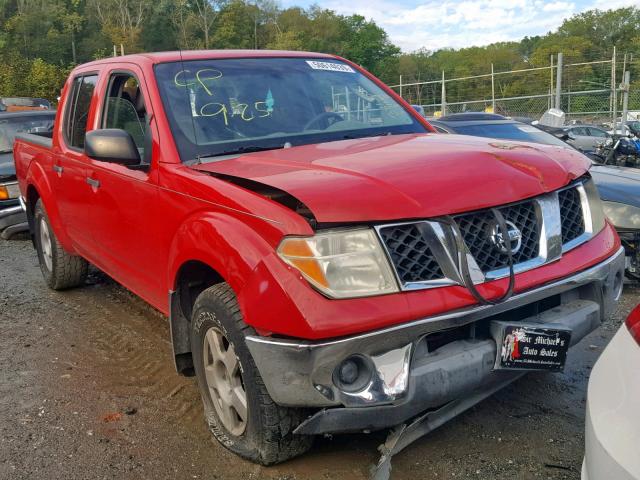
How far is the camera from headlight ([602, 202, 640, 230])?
5.25 metres

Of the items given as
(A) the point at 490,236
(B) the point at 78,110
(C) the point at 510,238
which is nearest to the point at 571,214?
(C) the point at 510,238

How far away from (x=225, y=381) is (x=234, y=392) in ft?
0.35

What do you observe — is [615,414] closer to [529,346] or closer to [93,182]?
[529,346]

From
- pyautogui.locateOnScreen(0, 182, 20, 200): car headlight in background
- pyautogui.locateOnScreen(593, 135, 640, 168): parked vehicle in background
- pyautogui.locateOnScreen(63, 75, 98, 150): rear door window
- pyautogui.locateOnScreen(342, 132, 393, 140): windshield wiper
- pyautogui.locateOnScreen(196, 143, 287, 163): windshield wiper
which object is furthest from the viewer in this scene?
pyautogui.locateOnScreen(593, 135, 640, 168): parked vehicle in background

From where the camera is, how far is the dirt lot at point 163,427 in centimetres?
294

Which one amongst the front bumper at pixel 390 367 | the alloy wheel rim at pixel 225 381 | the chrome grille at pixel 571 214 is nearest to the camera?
the front bumper at pixel 390 367

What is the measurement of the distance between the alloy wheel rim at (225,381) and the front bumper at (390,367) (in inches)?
14.7

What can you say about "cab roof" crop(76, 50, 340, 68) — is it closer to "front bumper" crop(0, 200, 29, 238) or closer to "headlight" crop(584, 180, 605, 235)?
"headlight" crop(584, 180, 605, 235)

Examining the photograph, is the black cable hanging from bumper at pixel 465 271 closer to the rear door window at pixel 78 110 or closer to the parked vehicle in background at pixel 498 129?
the rear door window at pixel 78 110

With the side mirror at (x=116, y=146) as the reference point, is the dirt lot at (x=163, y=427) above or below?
below

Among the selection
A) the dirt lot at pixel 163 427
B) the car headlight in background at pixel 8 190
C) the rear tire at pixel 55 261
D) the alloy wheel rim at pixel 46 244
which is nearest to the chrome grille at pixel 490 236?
the dirt lot at pixel 163 427

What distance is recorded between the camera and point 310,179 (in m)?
2.65

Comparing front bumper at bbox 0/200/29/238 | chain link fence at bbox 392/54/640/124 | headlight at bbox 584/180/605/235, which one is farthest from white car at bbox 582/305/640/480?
chain link fence at bbox 392/54/640/124

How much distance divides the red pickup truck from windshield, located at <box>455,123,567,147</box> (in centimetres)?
367
